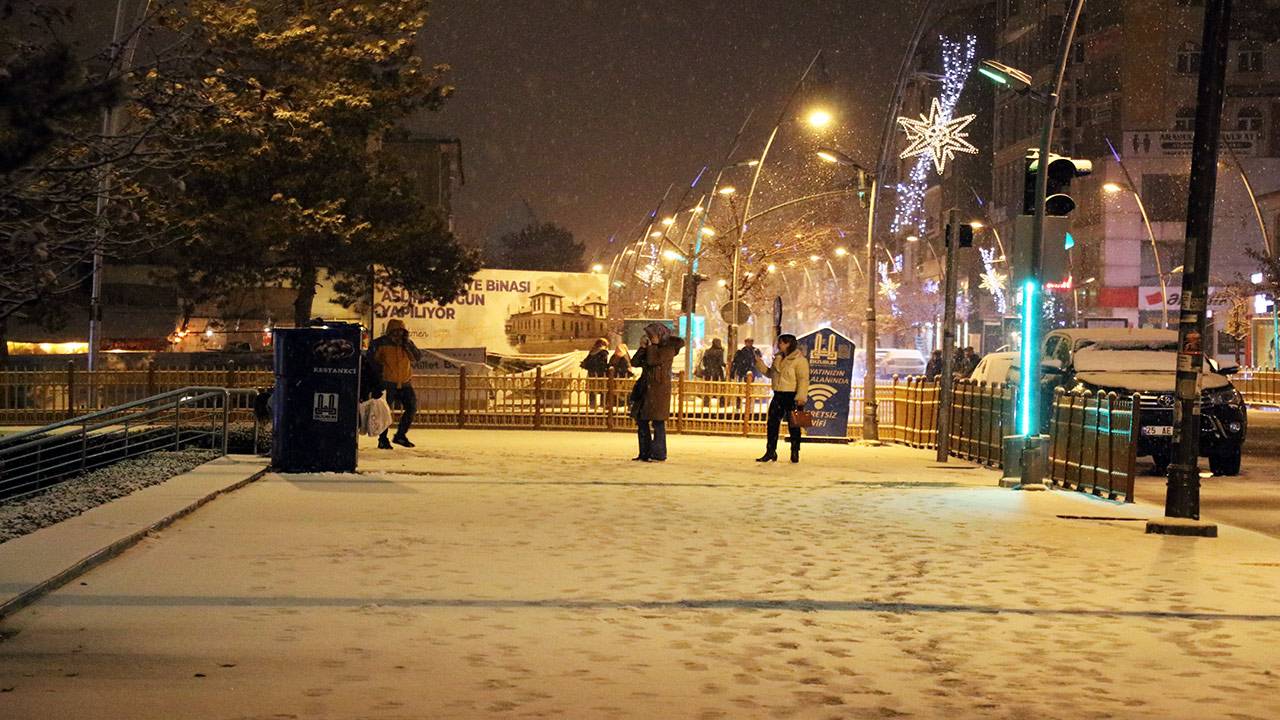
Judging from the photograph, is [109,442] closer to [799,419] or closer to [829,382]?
[799,419]

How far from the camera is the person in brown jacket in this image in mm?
22766

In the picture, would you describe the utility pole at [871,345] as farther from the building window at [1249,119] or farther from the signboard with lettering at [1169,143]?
the building window at [1249,119]

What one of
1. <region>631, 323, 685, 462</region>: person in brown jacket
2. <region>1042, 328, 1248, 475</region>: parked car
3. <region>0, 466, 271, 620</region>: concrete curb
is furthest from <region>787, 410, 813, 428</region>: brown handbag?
<region>0, 466, 271, 620</region>: concrete curb

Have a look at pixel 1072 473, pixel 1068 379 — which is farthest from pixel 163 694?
pixel 1068 379

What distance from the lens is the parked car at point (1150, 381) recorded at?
72.9 feet

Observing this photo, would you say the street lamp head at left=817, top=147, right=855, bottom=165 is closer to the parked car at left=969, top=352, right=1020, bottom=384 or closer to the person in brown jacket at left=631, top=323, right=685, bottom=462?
the parked car at left=969, top=352, right=1020, bottom=384

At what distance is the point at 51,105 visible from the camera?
5.88 metres

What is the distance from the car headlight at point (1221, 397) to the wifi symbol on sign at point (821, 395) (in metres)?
7.55

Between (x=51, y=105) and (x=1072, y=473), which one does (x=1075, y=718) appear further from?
(x=1072, y=473)

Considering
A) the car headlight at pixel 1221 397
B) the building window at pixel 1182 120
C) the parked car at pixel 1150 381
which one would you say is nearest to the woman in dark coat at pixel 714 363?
the parked car at pixel 1150 381

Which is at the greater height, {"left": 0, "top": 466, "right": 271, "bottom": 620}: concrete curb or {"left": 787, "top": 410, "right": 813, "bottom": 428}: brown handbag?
{"left": 787, "top": 410, "right": 813, "bottom": 428}: brown handbag

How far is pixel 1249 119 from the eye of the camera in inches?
3440

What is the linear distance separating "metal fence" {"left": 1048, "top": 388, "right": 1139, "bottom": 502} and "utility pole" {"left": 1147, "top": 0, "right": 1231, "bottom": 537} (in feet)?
7.59

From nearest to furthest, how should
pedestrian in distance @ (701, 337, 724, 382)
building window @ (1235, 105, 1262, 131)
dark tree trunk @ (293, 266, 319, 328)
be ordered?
1. dark tree trunk @ (293, 266, 319, 328)
2. pedestrian in distance @ (701, 337, 724, 382)
3. building window @ (1235, 105, 1262, 131)
